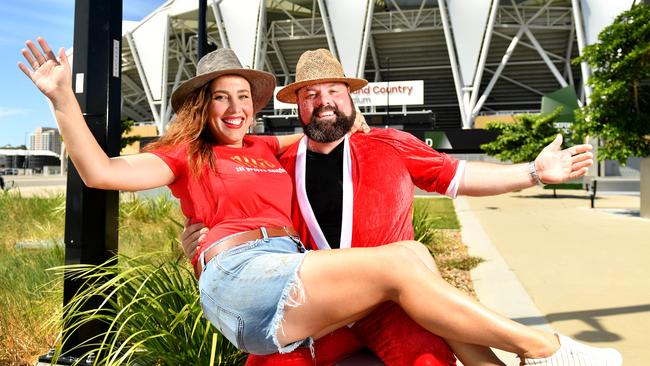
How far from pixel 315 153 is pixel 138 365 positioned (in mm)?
1748

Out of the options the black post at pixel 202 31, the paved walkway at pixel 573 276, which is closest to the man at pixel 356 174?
the paved walkway at pixel 573 276

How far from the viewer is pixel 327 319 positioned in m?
2.01

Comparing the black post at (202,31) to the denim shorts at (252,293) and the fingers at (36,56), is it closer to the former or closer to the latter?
the fingers at (36,56)

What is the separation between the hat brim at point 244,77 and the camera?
2650mm

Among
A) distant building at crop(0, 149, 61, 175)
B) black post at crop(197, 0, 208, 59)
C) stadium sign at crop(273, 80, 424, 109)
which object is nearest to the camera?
black post at crop(197, 0, 208, 59)

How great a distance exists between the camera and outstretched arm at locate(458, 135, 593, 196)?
2594mm

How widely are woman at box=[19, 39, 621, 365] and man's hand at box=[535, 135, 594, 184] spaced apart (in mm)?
873

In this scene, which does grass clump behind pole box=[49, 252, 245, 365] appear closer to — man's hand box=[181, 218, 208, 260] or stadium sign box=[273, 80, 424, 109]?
man's hand box=[181, 218, 208, 260]

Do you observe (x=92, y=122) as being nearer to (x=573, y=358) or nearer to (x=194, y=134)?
(x=194, y=134)

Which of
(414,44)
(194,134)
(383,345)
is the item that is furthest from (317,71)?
(414,44)

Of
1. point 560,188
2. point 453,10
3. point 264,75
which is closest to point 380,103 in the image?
point 453,10

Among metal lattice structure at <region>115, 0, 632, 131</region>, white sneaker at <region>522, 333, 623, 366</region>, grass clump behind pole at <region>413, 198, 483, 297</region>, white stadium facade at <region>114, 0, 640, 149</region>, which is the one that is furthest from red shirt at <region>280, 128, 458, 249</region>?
metal lattice structure at <region>115, 0, 632, 131</region>

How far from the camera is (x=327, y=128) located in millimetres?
2613

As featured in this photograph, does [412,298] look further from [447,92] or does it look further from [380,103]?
[447,92]
